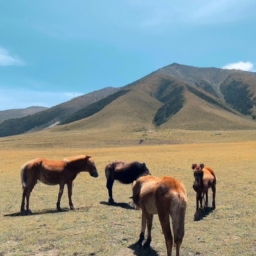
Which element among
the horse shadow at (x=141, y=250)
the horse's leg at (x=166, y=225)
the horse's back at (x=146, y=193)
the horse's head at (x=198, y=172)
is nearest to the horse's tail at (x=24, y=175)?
the horse's back at (x=146, y=193)

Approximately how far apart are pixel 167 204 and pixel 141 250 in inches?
76.8

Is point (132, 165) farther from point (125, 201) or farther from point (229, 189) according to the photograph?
point (229, 189)

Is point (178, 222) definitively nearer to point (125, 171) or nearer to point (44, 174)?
point (125, 171)

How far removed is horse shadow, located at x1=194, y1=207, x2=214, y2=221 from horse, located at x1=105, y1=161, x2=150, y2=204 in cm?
280

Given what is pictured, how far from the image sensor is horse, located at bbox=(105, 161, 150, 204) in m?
14.2

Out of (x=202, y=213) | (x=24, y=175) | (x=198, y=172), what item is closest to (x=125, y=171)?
(x=198, y=172)

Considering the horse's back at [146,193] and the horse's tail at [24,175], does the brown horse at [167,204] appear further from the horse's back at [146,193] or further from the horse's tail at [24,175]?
the horse's tail at [24,175]

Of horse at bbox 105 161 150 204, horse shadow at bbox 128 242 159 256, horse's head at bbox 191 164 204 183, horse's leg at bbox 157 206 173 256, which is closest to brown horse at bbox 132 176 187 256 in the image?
horse's leg at bbox 157 206 173 256

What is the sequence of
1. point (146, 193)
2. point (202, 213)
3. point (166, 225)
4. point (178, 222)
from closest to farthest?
point (178, 222), point (166, 225), point (146, 193), point (202, 213)

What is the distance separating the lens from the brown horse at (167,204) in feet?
24.7

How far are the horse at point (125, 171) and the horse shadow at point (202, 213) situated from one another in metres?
2.80

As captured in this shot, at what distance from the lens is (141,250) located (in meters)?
8.86

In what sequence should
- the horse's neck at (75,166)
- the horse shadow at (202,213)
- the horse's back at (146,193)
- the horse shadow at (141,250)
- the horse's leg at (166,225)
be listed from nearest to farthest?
the horse's leg at (166,225) < the horse's back at (146,193) < the horse shadow at (141,250) < the horse shadow at (202,213) < the horse's neck at (75,166)

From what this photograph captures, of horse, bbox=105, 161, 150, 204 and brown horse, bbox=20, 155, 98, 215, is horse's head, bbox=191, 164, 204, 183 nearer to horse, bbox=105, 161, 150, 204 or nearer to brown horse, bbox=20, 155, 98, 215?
horse, bbox=105, 161, 150, 204
